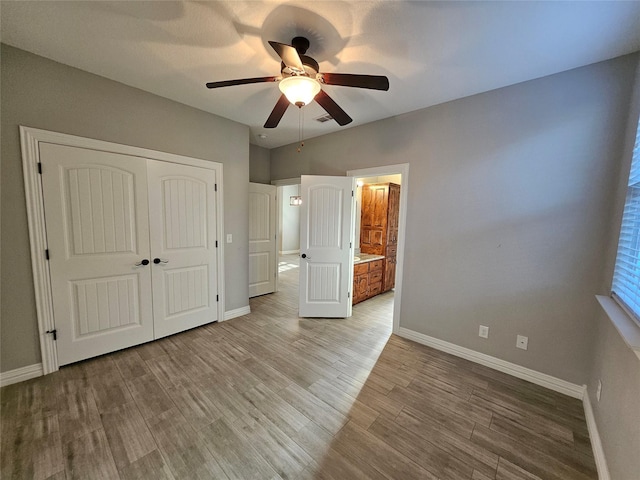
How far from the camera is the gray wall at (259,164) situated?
4.32 meters

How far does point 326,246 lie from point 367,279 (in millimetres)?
1231

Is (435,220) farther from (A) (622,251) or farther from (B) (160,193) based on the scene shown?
(B) (160,193)

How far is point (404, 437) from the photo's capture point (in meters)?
1.58

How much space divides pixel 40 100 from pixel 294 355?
3.21 m

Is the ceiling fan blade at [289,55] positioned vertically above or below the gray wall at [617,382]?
above

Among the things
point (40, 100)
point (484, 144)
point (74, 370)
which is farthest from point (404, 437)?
point (40, 100)

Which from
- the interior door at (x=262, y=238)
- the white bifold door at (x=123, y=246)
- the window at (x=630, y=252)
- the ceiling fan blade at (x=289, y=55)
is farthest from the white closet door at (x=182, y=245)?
the window at (x=630, y=252)

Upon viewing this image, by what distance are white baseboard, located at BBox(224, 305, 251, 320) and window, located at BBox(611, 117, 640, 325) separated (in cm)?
364

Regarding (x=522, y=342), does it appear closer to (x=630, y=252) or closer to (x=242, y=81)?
(x=630, y=252)

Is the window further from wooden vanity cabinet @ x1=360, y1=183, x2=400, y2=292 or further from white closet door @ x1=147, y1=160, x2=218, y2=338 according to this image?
white closet door @ x1=147, y1=160, x2=218, y2=338

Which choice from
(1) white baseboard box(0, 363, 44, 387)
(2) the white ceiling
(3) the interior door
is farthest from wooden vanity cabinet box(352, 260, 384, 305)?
(1) white baseboard box(0, 363, 44, 387)

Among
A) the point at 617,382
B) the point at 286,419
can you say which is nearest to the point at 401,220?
the point at 617,382

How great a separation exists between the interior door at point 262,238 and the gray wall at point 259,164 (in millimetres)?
274

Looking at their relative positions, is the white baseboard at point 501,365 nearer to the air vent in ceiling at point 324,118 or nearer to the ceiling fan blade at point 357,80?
the ceiling fan blade at point 357,80
